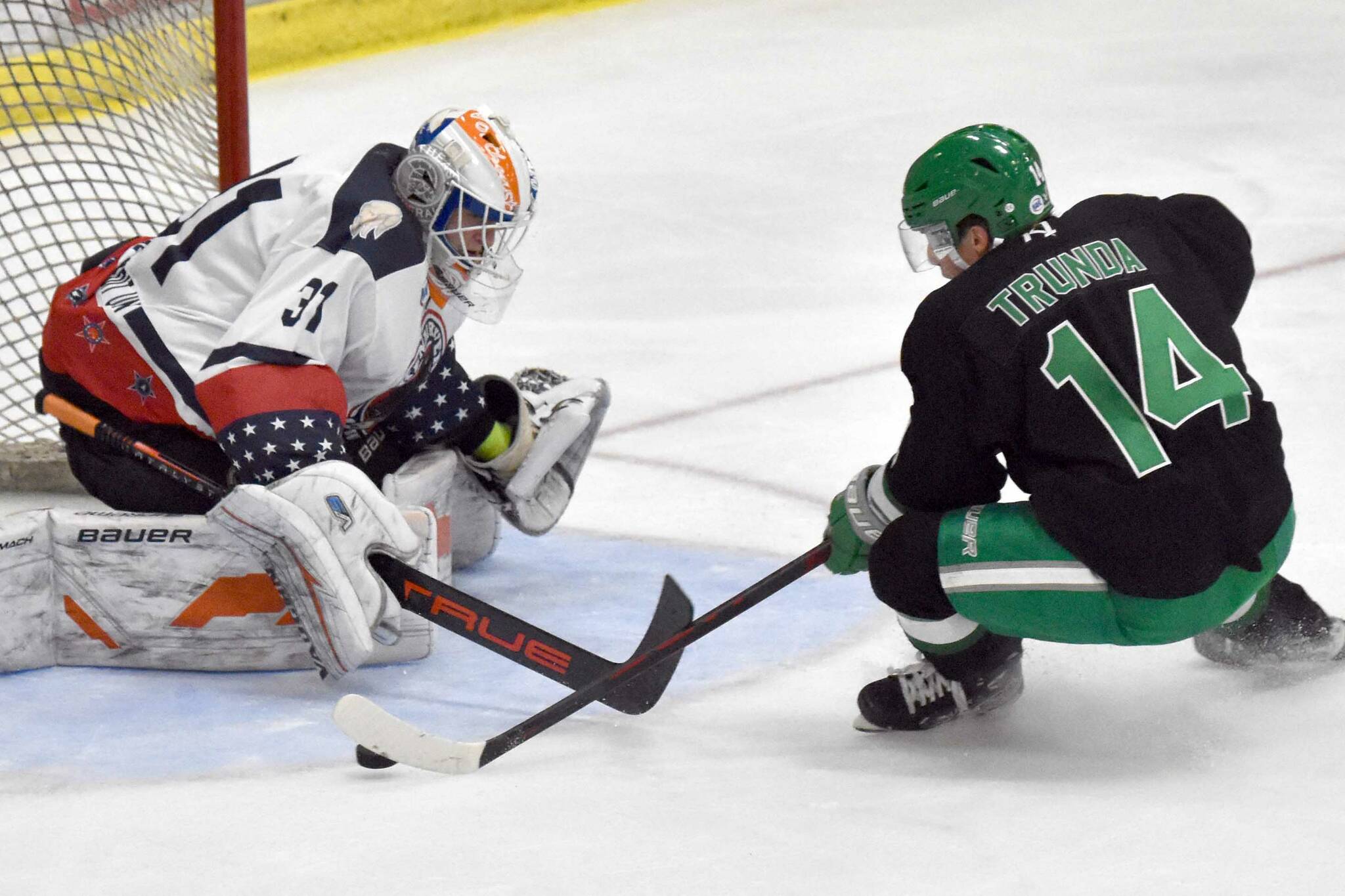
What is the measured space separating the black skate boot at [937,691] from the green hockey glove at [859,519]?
0.14 meters

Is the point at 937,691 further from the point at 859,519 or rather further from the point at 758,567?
the point at 758,567

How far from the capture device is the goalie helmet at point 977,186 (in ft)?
6.61

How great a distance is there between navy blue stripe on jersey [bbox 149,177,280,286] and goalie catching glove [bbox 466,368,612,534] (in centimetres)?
54

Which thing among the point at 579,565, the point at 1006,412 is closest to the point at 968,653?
the point at 1006,412

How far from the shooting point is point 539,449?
278cm

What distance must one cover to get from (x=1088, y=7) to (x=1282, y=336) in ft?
9.99

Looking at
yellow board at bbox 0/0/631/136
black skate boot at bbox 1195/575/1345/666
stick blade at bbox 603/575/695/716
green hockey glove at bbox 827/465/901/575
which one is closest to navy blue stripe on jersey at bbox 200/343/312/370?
stick blade at bbox 603/575/695/716

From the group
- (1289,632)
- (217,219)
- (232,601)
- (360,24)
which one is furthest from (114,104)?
(360,24)

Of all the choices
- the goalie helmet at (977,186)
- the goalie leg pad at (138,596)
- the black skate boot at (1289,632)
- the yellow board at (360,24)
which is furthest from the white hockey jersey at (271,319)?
the yellow board at (360,24)

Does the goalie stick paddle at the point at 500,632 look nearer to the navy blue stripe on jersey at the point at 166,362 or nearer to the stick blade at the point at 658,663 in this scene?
the stick blade at the point at 658,663

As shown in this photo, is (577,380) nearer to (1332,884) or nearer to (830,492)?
(830,492)

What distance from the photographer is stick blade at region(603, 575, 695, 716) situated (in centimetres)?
223

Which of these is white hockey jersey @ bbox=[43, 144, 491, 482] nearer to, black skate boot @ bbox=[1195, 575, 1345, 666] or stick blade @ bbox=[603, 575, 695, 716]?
stick blade @ bbox=[603, 575, 695, 716]

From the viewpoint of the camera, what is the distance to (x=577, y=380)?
299 cm
